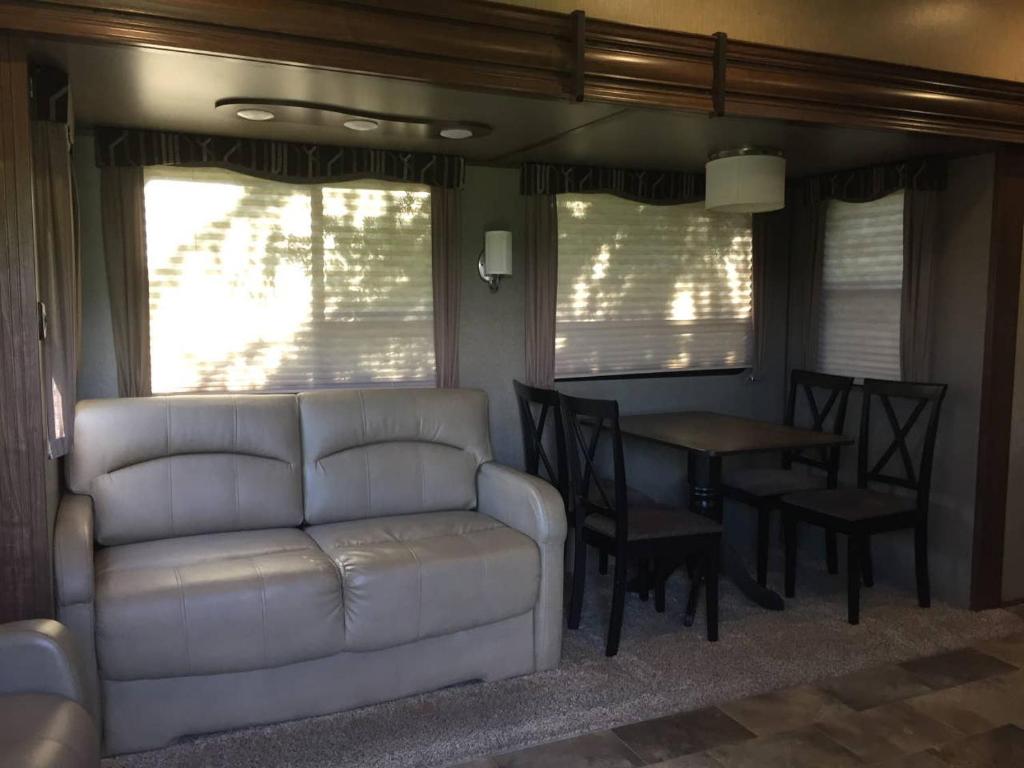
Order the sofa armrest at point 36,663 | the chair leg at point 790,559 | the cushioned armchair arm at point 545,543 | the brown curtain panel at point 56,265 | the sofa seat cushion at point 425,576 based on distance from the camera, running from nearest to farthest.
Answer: the sofa armrest at point 36,663 → the brown curtain panel at point 56,265 → the sofa seat cushion at point 425,576 → the cushioned armchair arm at point 545,543 → the chair leg at point 790,559

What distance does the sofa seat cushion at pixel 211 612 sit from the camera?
8.04 feet

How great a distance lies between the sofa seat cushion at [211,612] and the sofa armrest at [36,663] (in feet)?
1.51

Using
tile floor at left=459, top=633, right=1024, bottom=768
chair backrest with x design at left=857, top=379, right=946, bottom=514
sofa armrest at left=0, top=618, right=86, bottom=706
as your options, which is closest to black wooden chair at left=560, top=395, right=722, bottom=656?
tile floor at left=459, top=633, right=1024, bottom=768

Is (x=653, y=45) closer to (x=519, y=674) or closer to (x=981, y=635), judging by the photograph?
(x=519, y=674)

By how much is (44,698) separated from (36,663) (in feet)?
0.29

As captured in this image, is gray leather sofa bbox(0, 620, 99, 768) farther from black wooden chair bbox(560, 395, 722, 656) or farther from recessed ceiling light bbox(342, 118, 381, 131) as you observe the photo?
recessed ceiling light bbox(342, 118, 381, 131)

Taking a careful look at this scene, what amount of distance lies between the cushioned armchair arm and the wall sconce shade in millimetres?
1418

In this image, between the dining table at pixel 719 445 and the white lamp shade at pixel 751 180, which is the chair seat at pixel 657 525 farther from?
the white lamp shade at pixel 751 180

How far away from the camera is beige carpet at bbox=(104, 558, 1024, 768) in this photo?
2590 mm

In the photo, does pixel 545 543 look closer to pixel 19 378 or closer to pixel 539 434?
pixel 539 434

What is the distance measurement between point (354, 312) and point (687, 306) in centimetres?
182

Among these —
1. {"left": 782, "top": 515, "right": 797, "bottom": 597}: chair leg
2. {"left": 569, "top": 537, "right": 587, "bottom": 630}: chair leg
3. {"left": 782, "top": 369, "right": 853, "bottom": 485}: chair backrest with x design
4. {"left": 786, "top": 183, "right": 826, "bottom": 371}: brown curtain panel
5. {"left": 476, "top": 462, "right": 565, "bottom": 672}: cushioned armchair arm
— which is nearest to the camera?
{"left": 476, "top": 462, "right": 565, "bottom": 672}: cushioned armchair arm

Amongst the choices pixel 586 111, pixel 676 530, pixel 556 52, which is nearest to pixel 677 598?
pixel 676 530

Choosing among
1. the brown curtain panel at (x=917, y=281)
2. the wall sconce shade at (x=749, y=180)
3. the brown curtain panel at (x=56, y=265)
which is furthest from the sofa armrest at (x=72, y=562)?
the brown curtain panel at (x=917, y=281)
